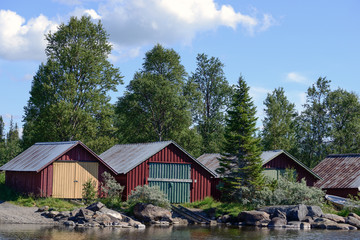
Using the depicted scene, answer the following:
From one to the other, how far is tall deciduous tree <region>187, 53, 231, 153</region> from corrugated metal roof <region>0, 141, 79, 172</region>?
2517 cm

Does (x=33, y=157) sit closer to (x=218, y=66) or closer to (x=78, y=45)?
(x=78, y=45)

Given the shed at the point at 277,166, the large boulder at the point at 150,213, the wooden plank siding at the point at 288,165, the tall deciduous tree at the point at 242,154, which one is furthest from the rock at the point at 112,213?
the wooden plank siding at the point at 288,165

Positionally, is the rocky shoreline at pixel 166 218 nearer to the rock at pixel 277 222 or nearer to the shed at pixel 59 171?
the rock at pixel 277 222

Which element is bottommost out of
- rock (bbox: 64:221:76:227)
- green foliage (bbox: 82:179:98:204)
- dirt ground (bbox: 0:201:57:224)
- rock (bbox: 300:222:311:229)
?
rock (bbox: 300:222:311:229)

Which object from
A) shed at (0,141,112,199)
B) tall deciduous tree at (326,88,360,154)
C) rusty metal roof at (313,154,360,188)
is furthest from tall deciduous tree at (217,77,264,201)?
tall deciduous tree at (326,88,360,154)

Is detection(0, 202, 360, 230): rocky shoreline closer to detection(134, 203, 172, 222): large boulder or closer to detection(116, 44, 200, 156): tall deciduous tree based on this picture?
detection(134, 203, 172, 222): large boulder

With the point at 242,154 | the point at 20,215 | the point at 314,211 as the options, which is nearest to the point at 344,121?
the point at 242,154

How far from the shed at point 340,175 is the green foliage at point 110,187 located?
761 inches

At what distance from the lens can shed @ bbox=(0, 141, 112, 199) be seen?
38.5 metres

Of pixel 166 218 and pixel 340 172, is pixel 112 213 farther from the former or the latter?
pixel 340 172

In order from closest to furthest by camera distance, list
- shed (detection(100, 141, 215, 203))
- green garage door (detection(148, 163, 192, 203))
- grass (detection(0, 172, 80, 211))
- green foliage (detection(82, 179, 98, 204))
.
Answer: grass (detection(0, 172, 80, 211)) → green foliage (detection(82, 179, 98, 204)) → shed (detection(100, 141, 215, 203)) → green garage door (detection(148, 163, 192, 203))

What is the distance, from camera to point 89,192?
39312 millimetres

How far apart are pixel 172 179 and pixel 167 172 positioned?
71 cm

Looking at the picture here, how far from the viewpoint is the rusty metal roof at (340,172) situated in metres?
48.0
